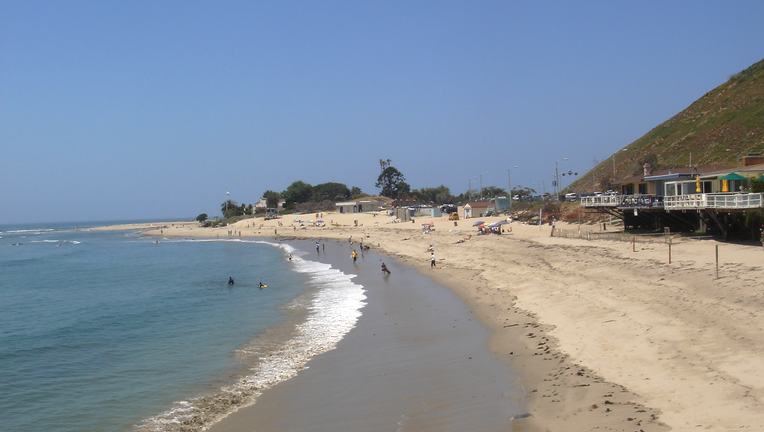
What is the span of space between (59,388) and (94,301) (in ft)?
60.1

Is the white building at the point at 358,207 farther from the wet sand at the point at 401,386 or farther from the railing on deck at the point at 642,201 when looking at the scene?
the wet sand at the point at 401,386

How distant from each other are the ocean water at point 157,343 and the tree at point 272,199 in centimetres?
10317

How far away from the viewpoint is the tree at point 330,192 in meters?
140

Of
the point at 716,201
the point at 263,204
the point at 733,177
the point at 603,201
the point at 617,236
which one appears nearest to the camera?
the point at 716,201

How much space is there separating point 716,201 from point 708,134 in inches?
1770

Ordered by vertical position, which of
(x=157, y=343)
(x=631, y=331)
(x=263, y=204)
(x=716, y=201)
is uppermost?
(x=263, y=204)

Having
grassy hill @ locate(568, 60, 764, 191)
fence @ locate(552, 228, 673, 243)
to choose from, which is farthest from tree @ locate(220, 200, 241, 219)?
fence @ locate(552, 228, 673, 243)

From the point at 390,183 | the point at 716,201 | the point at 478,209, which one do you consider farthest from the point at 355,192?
the point at 716,201

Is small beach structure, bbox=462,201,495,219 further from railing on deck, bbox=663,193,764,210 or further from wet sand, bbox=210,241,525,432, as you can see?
wet sand, bbox=210,241,525,432

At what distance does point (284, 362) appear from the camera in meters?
16.9

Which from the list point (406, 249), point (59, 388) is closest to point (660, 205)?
point (406, 249)

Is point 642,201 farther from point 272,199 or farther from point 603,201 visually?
point 272,199

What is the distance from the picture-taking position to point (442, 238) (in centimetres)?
5312

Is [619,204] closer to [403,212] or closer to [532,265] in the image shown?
[532,265]
